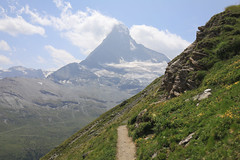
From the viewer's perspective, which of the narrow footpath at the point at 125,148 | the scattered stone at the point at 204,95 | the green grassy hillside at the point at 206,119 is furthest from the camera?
the scattered stone at the point at 204,95

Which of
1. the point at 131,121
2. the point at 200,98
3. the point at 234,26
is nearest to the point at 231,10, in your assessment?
the point at 234,26

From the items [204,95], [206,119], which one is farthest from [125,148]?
[204,95]

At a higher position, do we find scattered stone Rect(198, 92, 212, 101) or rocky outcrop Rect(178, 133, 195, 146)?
scattered stone Rect(198, 92, 212, 101)

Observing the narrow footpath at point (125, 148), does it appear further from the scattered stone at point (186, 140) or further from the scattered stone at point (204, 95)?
the scattered stone at point (204, 95)

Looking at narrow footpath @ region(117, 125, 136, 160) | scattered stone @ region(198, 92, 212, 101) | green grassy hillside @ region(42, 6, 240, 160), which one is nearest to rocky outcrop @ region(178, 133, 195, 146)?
green grassy hillside @ region(42, 6, 240, 160)

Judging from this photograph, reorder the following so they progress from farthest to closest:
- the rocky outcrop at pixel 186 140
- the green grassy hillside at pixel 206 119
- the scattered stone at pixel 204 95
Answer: the scattered stone at pixel 204 95 → the rocky outcrop at pixel 186 140 → the green grassy hillside at pixel 206 119

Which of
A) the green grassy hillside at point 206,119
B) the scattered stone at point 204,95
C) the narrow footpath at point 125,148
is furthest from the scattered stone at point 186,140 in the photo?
the scattered stone at point 204,95

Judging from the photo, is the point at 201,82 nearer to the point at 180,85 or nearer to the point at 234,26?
the point at 180,85

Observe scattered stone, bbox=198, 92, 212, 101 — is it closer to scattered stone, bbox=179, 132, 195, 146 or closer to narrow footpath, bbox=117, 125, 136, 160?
scattered stone, bbox=179, 132, 195, 146

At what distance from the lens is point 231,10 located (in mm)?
35562

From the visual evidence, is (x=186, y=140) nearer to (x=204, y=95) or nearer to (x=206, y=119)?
(x=206, y=119)

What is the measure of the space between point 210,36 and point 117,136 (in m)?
25.9

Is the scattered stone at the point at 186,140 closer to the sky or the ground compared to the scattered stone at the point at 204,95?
closer to the ground

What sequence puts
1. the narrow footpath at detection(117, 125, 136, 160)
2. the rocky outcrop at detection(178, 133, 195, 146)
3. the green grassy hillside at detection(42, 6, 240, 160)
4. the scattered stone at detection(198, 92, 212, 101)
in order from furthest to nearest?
the scattered stone at detection(198, 92, 212, 101), the narrow footpath at detection(117, 125, 136, 160), the rocky outcrop at detection(178, 133, 195, 146), the green grassy hillside at detection(42, 6, 240, 160)
